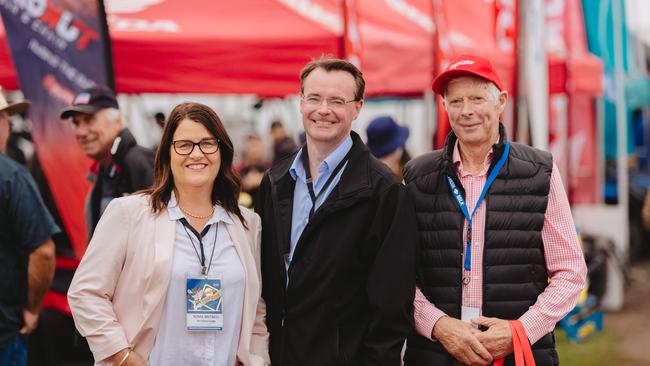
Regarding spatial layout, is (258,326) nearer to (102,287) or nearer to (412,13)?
(102,287)

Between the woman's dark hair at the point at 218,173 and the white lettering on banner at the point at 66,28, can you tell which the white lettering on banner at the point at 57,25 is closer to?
the white lettering on banner at the point at 66,28

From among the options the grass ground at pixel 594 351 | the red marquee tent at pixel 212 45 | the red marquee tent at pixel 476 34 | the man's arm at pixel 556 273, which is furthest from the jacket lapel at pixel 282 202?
the grass ground at pixel 594 351

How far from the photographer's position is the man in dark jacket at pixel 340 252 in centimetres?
243

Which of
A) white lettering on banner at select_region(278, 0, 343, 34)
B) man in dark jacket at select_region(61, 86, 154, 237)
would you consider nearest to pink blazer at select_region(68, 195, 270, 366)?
man in dark jacket at select_region(61, 86, 154, 237)

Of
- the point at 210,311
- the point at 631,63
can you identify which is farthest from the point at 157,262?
the point at 631,63

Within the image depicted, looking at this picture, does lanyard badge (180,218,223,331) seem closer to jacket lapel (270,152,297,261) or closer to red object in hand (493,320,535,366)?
jacket lapel (270,152,297,261)

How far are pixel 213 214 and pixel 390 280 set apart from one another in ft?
2.16

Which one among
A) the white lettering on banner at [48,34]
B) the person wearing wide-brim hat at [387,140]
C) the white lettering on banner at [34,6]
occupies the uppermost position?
the white lettering on banner at [34,6]

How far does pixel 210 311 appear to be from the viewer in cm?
232

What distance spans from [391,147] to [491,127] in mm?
2562

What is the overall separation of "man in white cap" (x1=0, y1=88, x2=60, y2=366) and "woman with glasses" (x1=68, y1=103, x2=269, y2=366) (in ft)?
3.12

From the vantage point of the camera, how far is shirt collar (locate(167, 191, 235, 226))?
95.4 inches

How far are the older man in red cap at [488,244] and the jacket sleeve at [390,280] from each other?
140 millimetres

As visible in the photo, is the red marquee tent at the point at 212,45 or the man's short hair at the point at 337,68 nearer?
the man's short hair at the point at 337,68
